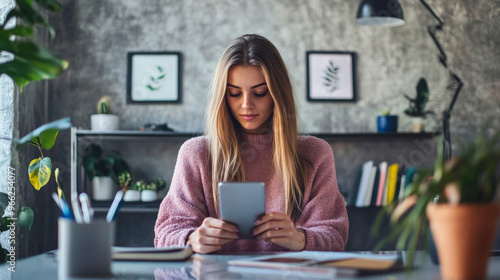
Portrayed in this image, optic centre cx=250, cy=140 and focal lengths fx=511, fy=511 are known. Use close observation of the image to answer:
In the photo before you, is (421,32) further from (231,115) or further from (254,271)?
(254,271)

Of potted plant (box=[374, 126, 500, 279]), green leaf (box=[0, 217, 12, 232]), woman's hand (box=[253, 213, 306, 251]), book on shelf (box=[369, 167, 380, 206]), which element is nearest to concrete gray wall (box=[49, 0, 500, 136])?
book on shelf (box=[369, 167, 380, 206])

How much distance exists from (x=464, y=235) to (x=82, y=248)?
57 cm

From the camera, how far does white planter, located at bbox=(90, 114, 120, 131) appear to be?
10.1 feet

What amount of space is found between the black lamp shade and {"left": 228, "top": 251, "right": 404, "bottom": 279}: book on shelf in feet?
6.78

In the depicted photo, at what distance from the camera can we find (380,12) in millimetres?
2754

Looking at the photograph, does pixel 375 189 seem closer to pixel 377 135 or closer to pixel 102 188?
pixel 377 135

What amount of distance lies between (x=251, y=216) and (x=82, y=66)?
2.43 m

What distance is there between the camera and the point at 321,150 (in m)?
1.73

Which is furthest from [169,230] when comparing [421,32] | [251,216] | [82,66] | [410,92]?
[421,32]

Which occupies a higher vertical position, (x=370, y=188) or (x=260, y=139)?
(x=260, y=139)

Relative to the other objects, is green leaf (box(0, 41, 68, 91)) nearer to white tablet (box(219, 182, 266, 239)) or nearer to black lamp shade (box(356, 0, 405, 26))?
white tablet (box(219, 182, 266, 239))

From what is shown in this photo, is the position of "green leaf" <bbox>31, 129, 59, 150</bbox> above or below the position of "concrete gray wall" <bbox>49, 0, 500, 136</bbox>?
below

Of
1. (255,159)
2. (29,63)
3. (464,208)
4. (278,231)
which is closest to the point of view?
(464,208)

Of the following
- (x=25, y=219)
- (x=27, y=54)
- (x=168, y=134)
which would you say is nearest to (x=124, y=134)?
(x=168, y=134)
